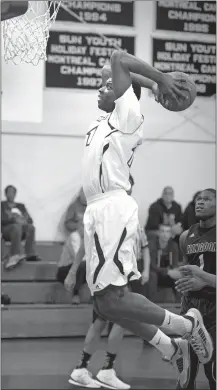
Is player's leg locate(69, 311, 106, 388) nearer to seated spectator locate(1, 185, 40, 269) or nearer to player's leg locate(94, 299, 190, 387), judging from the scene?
seated spectator locate(1, 185, 40, 269)

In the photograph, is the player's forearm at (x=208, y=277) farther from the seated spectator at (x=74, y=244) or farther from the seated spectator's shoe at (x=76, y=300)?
the seated spectator's shoe at (x=76, y=300)

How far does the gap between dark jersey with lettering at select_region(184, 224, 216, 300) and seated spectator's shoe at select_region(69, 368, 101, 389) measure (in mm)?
1850

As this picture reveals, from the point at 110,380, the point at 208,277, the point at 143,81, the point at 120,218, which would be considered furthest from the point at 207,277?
the point at 110,380

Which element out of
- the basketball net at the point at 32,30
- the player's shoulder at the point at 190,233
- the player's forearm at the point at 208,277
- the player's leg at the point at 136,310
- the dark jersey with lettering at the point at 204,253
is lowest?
the player's leg at the point at 136,310

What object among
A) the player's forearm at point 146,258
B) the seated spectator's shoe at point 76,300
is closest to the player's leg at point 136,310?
the player's forearm at point 146,258

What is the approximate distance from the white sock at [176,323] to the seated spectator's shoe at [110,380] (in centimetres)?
196

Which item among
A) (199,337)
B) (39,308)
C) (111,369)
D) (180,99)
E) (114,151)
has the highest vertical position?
(180,99)

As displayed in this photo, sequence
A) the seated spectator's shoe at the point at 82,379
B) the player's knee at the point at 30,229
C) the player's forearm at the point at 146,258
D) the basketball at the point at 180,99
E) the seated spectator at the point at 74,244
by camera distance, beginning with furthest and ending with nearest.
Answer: the player's knee at the point at 30,229 → the seated spectator at the point at 74,244 → the seated spectator's shoe at the point at 82,379 → the player's forearm at the point at 146,258 → the basketball at the point at 180,99

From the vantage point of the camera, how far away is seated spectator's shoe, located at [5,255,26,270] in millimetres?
6396

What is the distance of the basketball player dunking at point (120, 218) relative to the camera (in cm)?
302

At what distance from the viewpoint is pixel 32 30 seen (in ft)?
12.1

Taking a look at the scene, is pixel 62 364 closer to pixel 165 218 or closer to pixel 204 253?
pixel 165 218

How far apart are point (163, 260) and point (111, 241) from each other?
159 cm

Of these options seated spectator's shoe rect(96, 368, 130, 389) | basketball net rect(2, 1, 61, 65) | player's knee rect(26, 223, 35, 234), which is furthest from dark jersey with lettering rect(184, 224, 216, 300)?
player's knee rect(26, 223, 35, 234)
